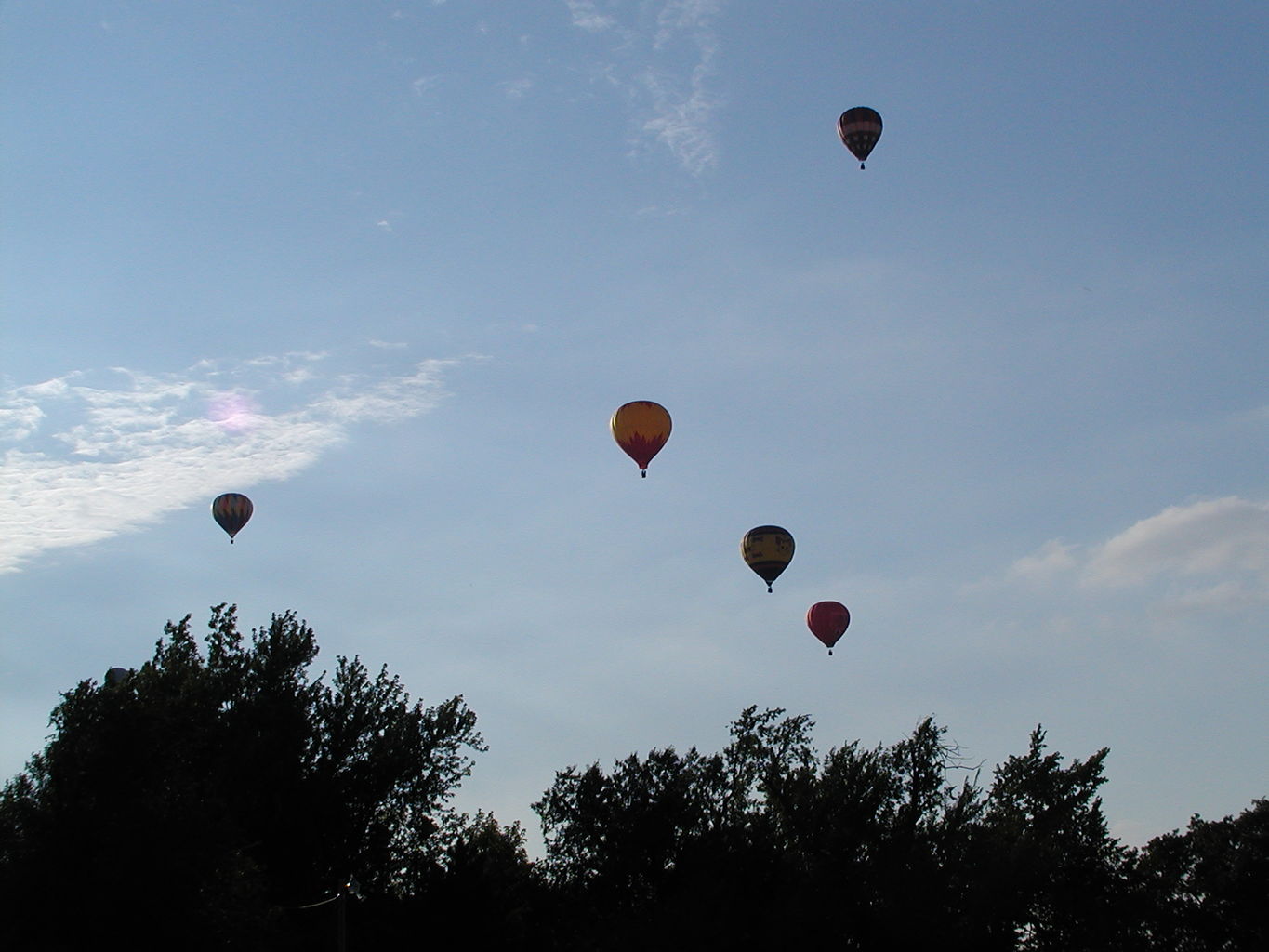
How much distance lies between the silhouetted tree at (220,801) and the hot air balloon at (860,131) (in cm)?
2641

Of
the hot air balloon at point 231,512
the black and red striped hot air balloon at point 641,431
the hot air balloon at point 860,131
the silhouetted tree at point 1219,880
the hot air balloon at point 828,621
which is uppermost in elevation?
the hot air balloon at point 860,131

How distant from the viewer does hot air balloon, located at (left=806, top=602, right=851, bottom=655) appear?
187 feet

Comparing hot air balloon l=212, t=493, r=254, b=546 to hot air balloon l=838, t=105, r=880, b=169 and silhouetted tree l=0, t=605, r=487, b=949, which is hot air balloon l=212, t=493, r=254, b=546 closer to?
silhouetted tree l=0, t=605, r=487, b=949

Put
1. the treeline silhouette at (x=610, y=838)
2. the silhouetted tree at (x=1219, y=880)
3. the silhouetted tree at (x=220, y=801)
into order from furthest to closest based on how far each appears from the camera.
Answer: the silhouetted tree at (x=1219, y=880), the treeline silhouette at (x=610, y=838), the silhouetted tree at (x=220, y=801)

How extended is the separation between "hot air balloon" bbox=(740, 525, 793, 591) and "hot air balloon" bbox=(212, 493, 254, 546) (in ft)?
75.5

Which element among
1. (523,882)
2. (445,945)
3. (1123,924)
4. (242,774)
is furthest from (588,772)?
(1123,924)

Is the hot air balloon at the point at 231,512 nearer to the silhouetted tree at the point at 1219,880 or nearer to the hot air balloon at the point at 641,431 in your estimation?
the hot air balloon at the point at 641,431

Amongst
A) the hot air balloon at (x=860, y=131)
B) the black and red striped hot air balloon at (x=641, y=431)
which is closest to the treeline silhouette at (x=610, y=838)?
the black and red striped hot air balloon at (x=641, y=431)

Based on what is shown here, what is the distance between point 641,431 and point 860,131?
14316mm

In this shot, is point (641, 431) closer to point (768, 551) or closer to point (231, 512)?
point (768, 551)

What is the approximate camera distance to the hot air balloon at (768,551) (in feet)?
178

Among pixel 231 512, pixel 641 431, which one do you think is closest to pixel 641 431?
pixel 641 431

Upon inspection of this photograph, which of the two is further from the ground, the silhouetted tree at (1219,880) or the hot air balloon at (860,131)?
the hot air balloon at (860,131)

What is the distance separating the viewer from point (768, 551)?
179 ft
